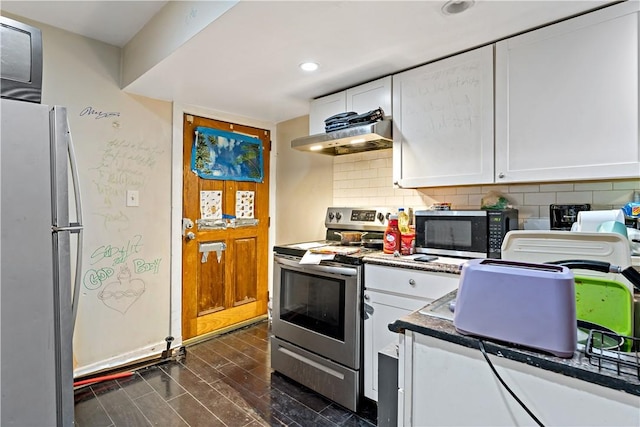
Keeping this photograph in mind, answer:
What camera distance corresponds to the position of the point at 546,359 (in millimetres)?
699

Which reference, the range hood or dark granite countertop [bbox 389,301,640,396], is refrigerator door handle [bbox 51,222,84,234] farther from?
the range hood

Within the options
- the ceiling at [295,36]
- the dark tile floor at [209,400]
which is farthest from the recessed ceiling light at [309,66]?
the dark tile floor at [209,400]

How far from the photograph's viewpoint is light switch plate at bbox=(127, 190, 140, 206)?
8.05 ft

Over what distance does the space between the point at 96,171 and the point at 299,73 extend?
5.24 ft

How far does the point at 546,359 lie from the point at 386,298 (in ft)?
3.70

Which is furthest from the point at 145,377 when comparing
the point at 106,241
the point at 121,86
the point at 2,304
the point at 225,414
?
the point at 121,86

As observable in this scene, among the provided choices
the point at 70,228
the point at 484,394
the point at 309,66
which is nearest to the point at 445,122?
the point at 309,66

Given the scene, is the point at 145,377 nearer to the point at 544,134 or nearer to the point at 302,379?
the point at 302,379

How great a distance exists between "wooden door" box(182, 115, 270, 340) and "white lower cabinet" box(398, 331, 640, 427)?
231cm

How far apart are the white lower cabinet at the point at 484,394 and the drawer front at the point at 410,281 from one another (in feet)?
2.44

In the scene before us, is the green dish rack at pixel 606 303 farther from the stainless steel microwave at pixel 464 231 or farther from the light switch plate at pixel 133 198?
the light switch plate at pixel 133 198

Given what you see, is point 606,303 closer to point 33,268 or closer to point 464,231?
point 464,231

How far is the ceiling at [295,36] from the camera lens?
146 cm

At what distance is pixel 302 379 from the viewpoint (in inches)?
83.0
